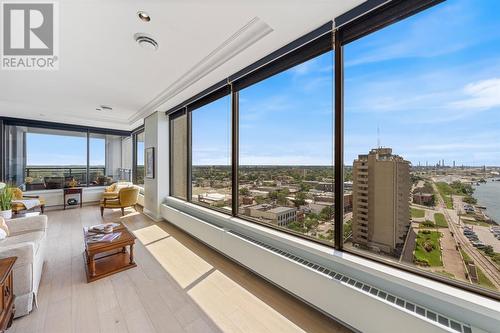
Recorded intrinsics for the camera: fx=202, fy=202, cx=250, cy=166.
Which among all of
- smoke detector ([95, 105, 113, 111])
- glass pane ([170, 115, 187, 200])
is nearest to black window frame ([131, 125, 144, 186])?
smoke detector ([95, 105, 113, 111])

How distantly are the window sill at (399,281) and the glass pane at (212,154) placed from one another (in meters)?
1.33

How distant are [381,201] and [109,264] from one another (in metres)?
3.32

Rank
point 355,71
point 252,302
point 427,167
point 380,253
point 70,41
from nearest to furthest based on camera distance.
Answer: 1. point 427,167
2. point 380,253
3. point 355,71
4. point 252,302
5. point 70,41

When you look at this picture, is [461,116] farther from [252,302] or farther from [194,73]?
[194,73]

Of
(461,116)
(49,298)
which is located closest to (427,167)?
(461,116)

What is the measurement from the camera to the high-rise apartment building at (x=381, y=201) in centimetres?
166

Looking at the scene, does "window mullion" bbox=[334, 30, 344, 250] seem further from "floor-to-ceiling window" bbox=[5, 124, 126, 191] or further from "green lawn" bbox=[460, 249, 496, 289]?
"floor-to-ceiling window" bbox=[5, 124, 126, 191]

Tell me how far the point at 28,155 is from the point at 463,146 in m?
9.31

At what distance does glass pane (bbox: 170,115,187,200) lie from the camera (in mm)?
4594

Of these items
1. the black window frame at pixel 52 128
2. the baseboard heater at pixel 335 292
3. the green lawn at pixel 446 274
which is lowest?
the baseboard heater at pixel 335 292

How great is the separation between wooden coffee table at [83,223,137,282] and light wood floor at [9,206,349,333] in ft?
0.34

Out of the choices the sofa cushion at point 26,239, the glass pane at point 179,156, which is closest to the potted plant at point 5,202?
the sofa cushion at point 26,239

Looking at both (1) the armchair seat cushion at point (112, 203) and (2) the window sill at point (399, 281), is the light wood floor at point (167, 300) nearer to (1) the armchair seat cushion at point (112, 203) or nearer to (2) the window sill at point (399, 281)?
(2) the window sill at point (399, 281)

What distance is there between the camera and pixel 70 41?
230cm
